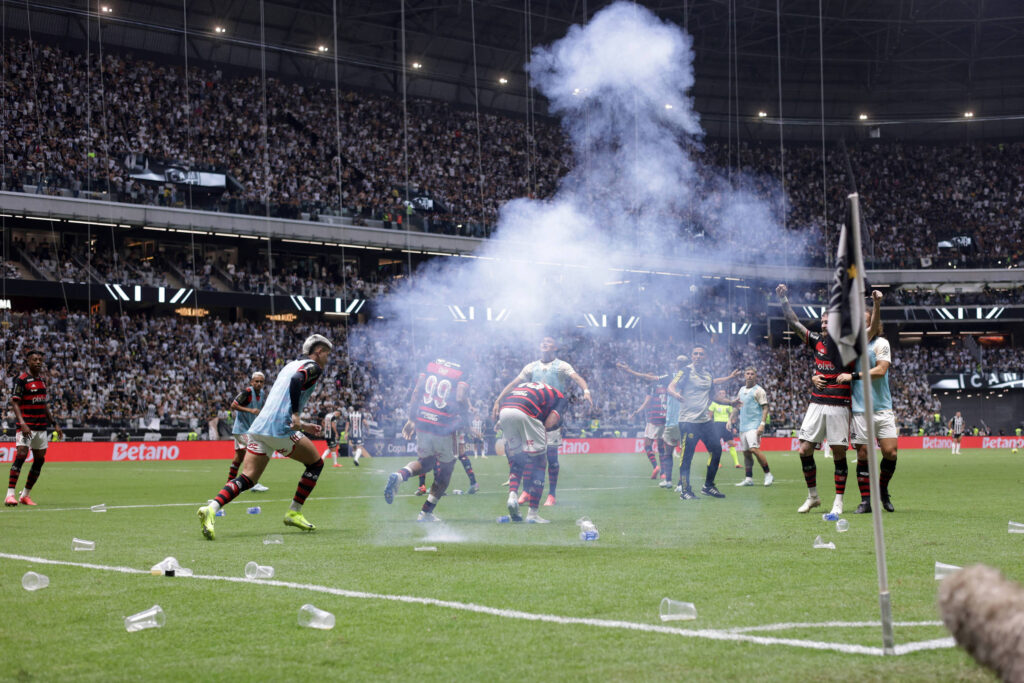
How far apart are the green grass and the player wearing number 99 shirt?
474 millimetres

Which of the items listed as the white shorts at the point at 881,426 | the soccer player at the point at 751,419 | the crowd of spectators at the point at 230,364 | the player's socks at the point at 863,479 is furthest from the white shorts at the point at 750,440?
the crowd of spectators at the point at 230,364

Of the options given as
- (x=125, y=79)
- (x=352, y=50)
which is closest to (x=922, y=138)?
(x=352, y=50)

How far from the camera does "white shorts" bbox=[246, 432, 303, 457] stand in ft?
36.2

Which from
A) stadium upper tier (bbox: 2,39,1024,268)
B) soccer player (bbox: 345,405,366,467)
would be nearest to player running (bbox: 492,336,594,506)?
soccer player (bbox: 345,405,366,467)

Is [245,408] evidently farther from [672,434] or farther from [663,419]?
[663,419]

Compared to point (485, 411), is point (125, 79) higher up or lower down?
higher up

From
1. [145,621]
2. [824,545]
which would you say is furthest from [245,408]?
[145,621]

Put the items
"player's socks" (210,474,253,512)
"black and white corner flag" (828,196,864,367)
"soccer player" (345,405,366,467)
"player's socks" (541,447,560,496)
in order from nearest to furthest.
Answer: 1. "black and white corner flag" (828,196,864,367)
2. "player's socks" (210,474,253,512)
3. "player's socks" (541,447,560,496)
4. "soccer player" (345,405,366,467)

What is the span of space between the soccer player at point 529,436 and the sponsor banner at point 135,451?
2400 cm

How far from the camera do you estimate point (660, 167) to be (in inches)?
1884

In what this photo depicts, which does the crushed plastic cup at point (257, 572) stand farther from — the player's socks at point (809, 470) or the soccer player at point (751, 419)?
the soccer player at point (751, 419)

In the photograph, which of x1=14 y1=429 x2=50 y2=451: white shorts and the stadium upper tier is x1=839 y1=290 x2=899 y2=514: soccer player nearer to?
x1=14 y1=429 x2=50 y2=451: white shorts

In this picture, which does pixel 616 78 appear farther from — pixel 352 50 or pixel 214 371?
pixel 352 50

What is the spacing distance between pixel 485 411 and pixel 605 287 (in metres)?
7.04
